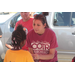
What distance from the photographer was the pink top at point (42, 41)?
1.59 m

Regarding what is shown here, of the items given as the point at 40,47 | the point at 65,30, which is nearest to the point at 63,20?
the point at 65,30

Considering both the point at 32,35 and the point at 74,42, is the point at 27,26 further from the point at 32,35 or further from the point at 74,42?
Result: the point at 74,42

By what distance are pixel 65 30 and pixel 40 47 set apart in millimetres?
1013

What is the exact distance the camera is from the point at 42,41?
1.61 m

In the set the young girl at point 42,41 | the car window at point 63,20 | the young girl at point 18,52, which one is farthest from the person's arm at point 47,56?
the car window at point 63,20

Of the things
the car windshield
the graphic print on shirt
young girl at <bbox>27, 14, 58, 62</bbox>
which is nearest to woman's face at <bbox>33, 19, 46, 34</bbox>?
young girl at <bbox>27, 14, 58, 62</bbox>

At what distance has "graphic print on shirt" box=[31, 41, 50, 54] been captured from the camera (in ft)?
5.28

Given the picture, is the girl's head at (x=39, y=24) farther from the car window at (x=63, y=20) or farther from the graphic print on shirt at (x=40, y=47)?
the car window at (x=63, y=20)

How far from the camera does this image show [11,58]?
1407mm

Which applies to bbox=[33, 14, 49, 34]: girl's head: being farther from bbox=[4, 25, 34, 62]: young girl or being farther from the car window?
the car window

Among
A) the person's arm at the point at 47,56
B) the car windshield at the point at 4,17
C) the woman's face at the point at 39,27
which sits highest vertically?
the car windshield at the point at 4,17

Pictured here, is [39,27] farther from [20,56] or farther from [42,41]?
[20,56]

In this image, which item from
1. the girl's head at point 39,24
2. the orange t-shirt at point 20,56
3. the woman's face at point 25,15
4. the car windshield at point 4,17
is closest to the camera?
the orange t-shirt at point 20,56

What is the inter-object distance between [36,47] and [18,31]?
1.23 feet
